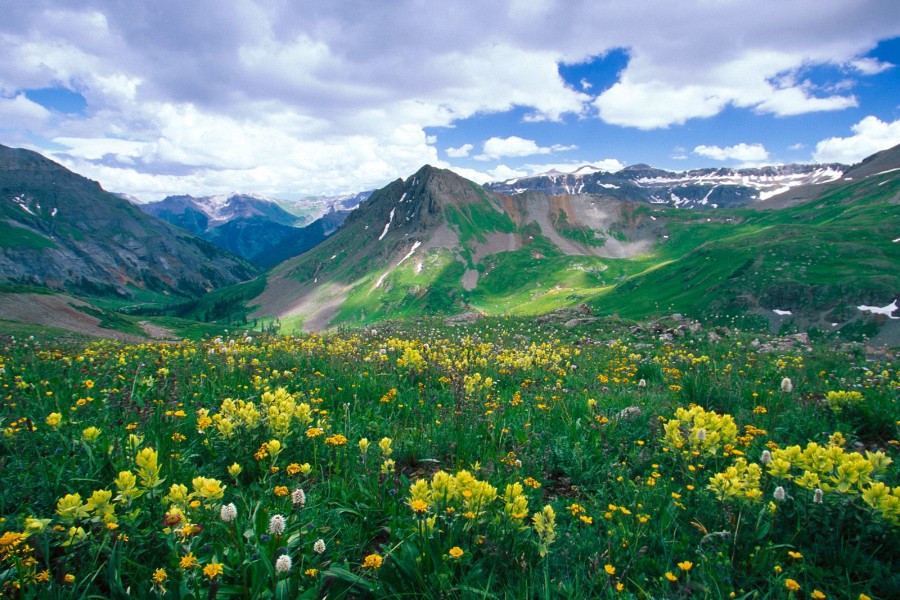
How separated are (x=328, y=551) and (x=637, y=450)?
442cm

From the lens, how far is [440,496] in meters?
3.74

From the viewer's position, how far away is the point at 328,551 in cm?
361

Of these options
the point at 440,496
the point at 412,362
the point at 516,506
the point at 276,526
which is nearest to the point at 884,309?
the point at 412,362

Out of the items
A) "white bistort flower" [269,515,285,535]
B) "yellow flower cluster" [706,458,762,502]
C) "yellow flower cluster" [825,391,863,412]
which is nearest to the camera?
"white bistort flower" [269,515,285,535]

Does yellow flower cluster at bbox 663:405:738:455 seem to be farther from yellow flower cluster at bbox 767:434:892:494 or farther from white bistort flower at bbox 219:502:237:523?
white bistort flower at bbox 219:502:237:523

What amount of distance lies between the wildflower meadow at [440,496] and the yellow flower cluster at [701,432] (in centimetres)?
A: 3

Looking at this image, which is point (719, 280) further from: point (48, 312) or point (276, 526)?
point (48, 312)

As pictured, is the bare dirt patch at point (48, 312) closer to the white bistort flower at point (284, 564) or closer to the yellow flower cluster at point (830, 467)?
the white bistort flower at point (284, 564)

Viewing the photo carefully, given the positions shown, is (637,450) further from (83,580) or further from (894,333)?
(894,333)

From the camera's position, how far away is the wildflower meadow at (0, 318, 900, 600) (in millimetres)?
3154

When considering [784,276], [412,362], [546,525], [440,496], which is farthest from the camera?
[784,276]

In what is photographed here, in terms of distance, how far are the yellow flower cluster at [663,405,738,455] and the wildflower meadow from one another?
29 millimetres

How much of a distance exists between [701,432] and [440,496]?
3204mm

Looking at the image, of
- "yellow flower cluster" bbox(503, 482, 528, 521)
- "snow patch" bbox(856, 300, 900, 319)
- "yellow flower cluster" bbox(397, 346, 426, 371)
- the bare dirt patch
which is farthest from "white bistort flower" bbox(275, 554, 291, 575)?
"snow patch" bbox(856, 300, 900, 319)
